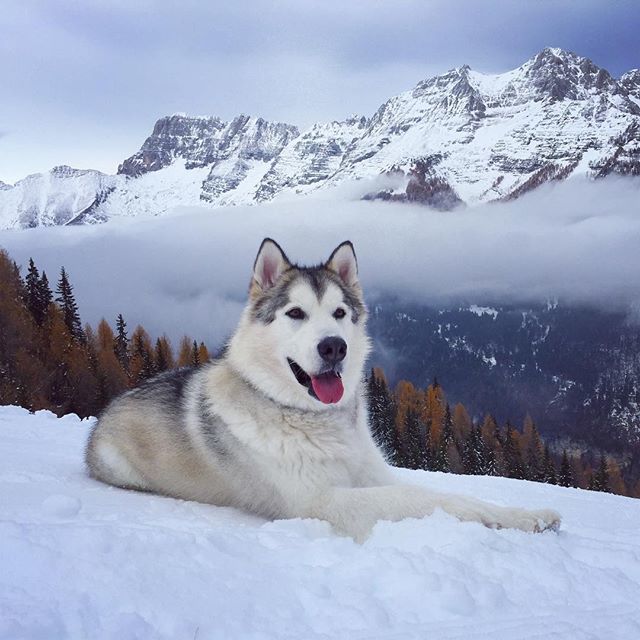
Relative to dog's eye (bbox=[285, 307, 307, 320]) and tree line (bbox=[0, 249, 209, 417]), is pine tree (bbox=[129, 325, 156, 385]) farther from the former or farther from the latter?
dog's eye (bbox=[285, 307, 307, 320])

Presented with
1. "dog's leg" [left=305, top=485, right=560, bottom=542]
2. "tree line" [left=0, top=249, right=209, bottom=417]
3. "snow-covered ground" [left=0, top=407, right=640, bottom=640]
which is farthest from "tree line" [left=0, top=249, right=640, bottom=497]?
"snow-covered ground" [left=0, top=407, right=640, bottom=640]

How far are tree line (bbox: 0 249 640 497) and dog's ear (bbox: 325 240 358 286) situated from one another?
26702 millimetres

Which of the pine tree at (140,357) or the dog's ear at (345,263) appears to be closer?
the dog's ear at (345,263)

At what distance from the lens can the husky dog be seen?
515cm

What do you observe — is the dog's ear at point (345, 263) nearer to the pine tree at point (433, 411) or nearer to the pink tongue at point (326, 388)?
the pink tongue at point (326, 388)

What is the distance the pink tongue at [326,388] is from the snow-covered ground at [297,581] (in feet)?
4.32

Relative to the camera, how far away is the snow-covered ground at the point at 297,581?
274cm

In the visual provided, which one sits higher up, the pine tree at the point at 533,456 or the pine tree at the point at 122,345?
the pine tree at the point at 122,345

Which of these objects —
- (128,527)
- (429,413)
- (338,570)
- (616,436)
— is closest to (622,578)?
(338,570)

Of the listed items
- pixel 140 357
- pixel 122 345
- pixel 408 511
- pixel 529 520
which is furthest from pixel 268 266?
pixel 122 345

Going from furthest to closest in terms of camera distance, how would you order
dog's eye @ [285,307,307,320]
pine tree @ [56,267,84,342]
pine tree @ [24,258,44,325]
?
1. pine tree @ [56,267,84,342]
2. pine tree @ [24,258,44,325]
3. dog's eye @ [285,307,307,320]

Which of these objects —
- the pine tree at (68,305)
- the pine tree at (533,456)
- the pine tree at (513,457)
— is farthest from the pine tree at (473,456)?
the pine tree at (68,305)

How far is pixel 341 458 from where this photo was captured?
568 cm

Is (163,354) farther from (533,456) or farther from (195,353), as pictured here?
(533,456)
